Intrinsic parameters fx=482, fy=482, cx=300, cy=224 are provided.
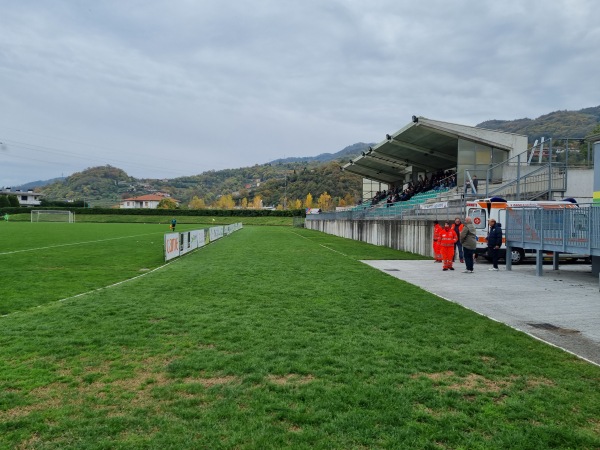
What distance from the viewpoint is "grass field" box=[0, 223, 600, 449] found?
12.9ft

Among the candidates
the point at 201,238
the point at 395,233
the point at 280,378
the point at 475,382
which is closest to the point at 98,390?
the point at 280,378

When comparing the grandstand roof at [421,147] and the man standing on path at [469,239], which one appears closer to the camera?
the man standing on path at [469,239]

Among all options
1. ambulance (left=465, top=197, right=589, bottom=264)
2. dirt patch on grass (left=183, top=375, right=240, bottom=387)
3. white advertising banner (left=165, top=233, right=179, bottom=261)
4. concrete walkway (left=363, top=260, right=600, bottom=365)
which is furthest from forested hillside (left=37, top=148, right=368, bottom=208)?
dirt patch on grass (left=183, top=375, right=240, bottom=387)

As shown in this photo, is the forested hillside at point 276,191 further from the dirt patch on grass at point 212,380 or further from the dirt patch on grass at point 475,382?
the dirt patch on grass at point 212,380

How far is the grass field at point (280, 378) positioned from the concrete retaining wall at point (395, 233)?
13.8 meters

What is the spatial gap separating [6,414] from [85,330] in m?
3.25

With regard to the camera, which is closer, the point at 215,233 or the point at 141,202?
the point at 215,233

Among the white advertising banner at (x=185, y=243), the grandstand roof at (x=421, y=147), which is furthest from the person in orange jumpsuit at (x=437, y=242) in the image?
the grandstand roof at (x=421, y=147)

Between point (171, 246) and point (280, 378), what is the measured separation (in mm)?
15620

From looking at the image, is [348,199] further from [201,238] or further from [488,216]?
[488,216]

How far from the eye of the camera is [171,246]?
20.0 metres

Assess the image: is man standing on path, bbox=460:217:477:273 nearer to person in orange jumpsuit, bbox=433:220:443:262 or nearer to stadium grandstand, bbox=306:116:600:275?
stadium grandstand, bbox=306:116:600:275

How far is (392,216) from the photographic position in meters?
31.3

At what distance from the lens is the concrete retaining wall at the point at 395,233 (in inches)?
934
